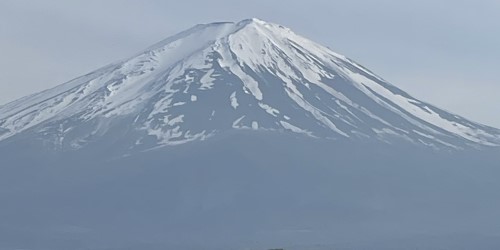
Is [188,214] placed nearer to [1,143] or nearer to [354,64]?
[1,143]

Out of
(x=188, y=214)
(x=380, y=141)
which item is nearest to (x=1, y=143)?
(x=188, y=214)

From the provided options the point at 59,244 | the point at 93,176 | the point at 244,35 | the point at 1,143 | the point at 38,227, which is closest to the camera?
the point at 59,244

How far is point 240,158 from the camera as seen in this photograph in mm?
83000

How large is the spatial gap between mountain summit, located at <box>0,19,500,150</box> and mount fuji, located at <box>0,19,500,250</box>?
12cm

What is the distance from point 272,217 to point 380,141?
40.4ft

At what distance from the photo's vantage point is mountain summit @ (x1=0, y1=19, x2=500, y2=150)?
8644 centimetres

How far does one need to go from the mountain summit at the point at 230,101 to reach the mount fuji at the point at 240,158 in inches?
4.8

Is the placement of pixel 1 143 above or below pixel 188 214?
above

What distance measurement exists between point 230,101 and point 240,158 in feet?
24.8

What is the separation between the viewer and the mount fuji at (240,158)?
73562 mm

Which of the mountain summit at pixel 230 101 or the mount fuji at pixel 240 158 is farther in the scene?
the mountain summit at pixel 230 101

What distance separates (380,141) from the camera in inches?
3403

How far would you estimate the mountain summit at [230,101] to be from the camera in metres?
86.4

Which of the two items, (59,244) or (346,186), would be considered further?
(346,186)
